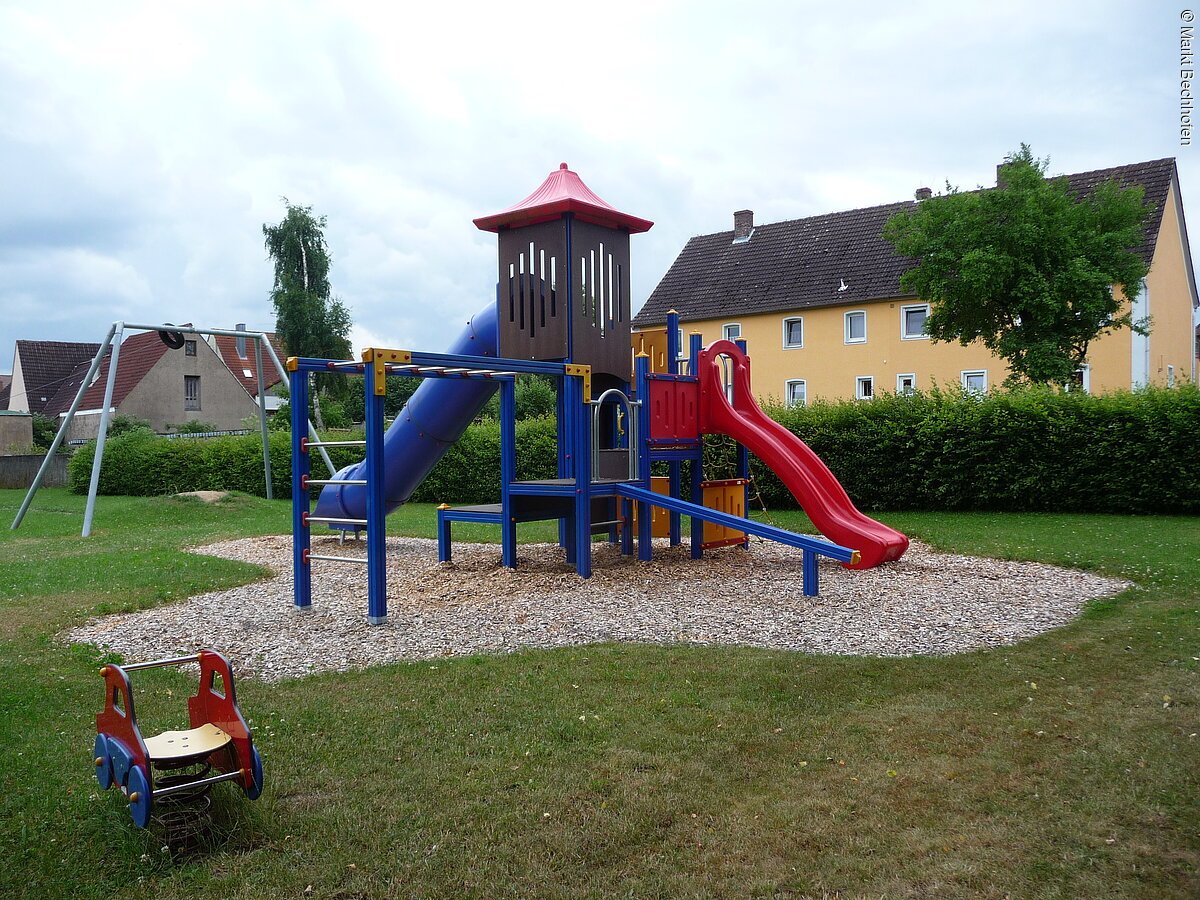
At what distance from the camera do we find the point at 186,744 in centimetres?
417

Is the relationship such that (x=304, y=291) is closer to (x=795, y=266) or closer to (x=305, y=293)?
(x=305, y=293)

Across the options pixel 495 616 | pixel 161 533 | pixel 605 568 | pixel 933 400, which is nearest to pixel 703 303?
pixel 933 400

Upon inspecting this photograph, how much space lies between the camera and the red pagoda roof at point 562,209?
1089 centimetres

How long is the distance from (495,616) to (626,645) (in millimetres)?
1557

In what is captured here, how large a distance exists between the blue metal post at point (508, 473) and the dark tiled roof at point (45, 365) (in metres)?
47.7

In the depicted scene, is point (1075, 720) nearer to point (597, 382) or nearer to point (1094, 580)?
point (1094, 580)

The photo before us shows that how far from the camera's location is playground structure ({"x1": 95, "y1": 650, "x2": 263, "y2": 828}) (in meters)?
3.81

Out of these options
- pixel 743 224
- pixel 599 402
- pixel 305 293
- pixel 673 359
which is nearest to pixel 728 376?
pixel 673 359

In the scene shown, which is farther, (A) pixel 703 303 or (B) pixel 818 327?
(A) pixel 703 303

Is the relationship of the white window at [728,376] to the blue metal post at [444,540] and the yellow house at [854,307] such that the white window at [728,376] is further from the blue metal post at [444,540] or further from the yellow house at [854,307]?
the yellow house at [854,307]

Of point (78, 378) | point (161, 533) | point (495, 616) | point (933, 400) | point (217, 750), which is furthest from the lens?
point (78, 378)

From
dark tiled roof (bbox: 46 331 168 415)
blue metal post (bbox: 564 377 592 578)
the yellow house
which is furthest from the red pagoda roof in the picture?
dark tiled roof (bbox: 46 331 168 415)

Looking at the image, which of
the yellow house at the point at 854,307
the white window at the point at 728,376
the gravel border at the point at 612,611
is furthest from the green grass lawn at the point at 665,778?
the yellow house at the point at 854,307

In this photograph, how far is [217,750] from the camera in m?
4.06
